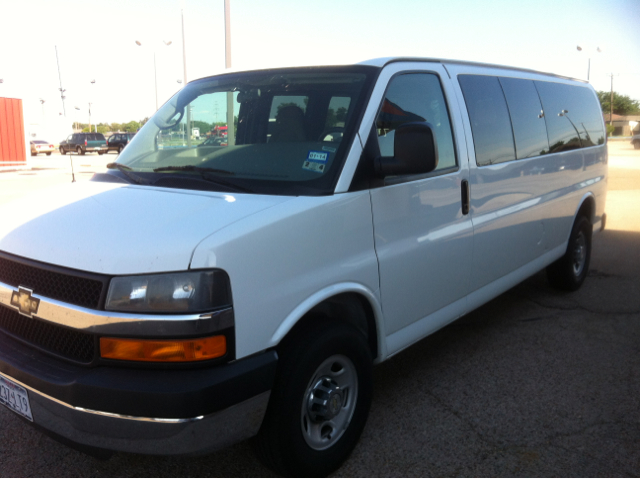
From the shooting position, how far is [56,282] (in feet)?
8.09

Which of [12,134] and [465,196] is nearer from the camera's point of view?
[465,196]

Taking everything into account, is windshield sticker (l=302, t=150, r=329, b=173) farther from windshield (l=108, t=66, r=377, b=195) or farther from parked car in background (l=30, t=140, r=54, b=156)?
parked car in background (l=30, t=140, r=54, b=156)

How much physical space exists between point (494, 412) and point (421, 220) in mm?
1269

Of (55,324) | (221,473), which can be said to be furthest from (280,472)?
(55,324)

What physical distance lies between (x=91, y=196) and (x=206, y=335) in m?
1.21

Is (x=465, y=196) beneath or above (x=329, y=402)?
above

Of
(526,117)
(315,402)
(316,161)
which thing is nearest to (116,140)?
(526,117)

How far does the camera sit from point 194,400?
88.0 inches

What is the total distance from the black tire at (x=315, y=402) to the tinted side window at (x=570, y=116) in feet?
10.4

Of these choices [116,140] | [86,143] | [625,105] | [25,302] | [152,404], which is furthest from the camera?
[625,105]

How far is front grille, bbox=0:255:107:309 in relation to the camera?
2359 mm

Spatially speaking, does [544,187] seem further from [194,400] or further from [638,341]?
[194,400]

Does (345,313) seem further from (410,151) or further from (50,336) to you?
(50,336)

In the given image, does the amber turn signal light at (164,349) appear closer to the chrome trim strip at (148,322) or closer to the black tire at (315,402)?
the chrome trim strip at (148,322)
